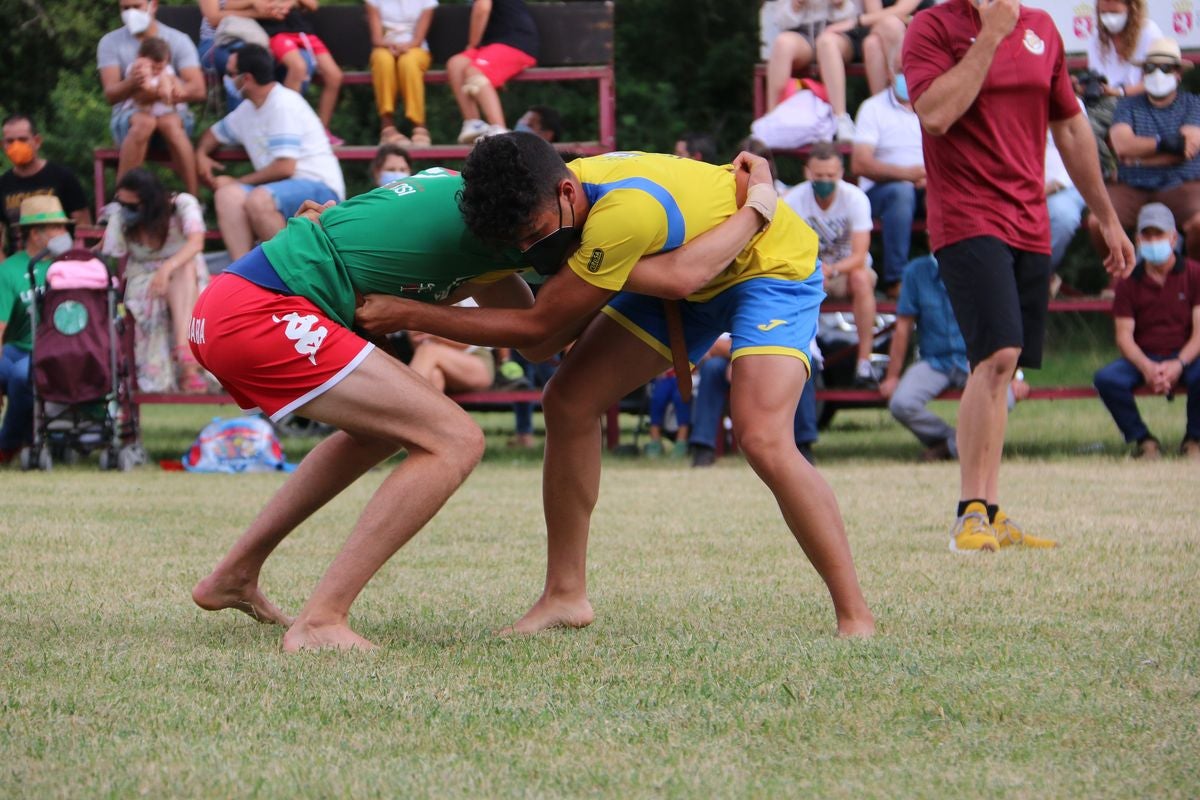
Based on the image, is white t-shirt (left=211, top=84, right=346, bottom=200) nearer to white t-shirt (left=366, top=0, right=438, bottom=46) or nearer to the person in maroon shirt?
white t-shirt (left=366, top=0, right=438, bottom=46)

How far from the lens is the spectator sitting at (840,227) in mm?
11180

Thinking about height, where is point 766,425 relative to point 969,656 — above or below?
above

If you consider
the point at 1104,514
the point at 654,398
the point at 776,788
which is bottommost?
the point at 654,398

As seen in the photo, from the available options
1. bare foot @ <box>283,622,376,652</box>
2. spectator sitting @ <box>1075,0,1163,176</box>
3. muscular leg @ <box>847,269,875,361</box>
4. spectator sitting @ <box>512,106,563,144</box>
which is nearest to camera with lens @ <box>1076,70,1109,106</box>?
Result: spectator sitting @ <box>1075,0,1163,176</box>

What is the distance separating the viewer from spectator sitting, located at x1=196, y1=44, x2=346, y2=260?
1125 centimetres

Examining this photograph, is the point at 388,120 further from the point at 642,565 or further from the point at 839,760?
the point at 839,760

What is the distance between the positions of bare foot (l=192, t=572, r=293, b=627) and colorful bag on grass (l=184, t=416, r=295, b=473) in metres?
5.83

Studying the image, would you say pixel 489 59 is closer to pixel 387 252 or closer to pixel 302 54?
pixel 302 54

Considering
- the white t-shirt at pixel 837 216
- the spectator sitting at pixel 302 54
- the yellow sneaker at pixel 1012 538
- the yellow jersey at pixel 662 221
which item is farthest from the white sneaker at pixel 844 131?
the yellow jersey at pixel 662 221

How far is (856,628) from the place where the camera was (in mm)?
4754

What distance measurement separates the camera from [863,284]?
11.3 metres

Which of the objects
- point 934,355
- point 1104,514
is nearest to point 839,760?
point 1104,514

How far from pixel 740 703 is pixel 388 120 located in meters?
→ 9.95

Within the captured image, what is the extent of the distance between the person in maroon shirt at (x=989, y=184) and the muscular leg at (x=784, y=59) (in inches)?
219
